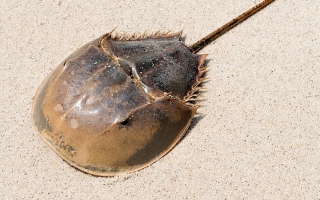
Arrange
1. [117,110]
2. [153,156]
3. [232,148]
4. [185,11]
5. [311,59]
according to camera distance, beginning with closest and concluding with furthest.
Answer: [117,110] < [153,156] < [232,148] < [311,59] < [185,11]

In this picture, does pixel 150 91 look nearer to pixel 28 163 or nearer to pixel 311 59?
pixel 28 163

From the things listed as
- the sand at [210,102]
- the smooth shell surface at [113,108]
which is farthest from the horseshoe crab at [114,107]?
the sand at [210,102]

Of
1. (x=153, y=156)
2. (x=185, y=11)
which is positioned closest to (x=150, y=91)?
(x=153, y=156)

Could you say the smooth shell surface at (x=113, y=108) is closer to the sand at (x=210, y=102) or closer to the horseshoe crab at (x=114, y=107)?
the horseshoe crab at (x=114, y=107)

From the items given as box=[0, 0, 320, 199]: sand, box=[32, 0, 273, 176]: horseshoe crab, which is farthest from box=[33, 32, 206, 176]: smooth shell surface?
box=[0, 0, 320, 199]: sand

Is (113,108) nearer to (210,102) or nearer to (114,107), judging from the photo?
(114,107)

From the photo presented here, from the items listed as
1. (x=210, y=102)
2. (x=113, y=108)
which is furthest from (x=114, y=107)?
(x=210, y=102)

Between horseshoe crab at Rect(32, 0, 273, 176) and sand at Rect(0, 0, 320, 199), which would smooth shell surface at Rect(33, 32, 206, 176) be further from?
sand at Rect(0, 0, 320, 199)
